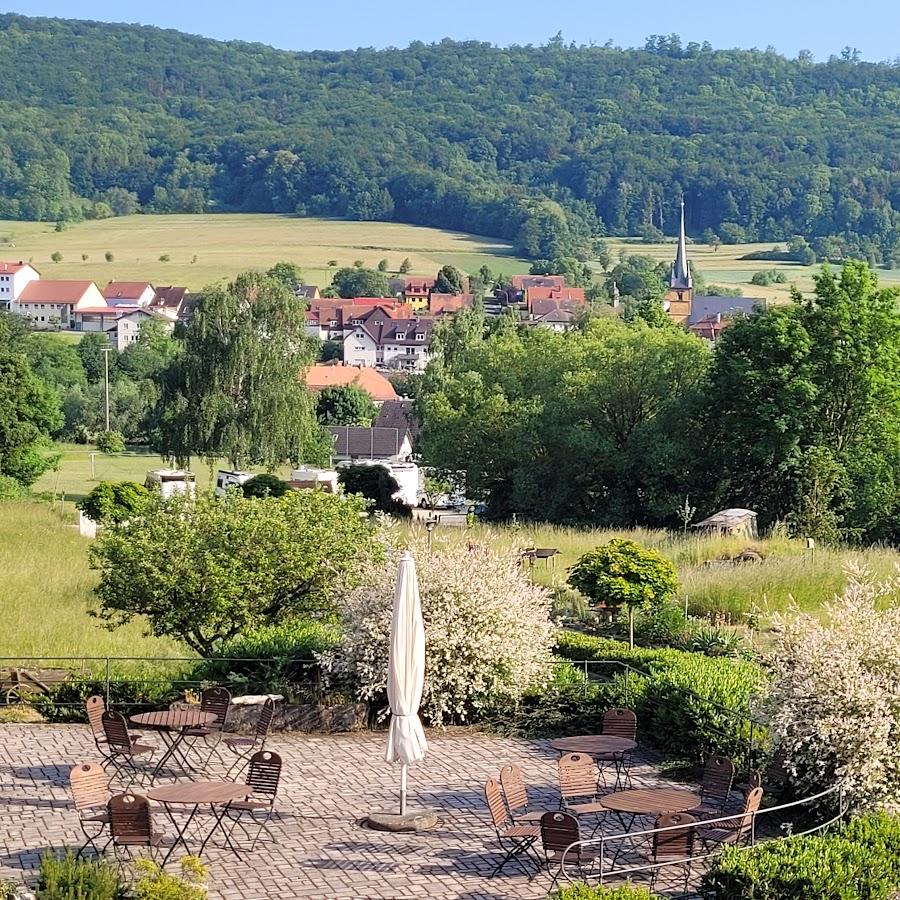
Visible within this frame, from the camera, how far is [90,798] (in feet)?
41.4

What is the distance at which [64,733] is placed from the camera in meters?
17.1

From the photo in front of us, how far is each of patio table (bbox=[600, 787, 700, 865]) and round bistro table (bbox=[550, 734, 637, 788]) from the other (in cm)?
150

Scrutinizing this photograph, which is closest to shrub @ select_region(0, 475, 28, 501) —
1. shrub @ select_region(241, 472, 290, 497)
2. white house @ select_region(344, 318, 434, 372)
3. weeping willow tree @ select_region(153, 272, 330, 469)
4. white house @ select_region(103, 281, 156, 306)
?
weeping willow tree @ select_region(153, 272, 330, 469)

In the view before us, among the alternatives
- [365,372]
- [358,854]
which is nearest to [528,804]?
[358,854]

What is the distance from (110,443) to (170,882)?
74.6 m

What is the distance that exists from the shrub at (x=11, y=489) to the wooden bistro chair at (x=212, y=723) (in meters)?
33.9

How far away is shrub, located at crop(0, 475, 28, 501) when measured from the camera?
50.1 meters

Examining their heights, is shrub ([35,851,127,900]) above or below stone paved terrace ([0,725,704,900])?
above

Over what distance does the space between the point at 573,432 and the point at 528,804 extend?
30.6m

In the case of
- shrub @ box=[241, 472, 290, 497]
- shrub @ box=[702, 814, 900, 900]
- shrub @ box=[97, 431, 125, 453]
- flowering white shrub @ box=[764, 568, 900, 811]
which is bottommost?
shrub @ box=[97, 431, 125, 453]

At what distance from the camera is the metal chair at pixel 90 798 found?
12.5 metres

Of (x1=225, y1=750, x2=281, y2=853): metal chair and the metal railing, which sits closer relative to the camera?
the metal railing

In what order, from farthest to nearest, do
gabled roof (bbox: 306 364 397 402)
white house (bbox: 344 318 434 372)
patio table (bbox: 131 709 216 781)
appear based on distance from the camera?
white house (bbox: 344 318 434 372)
gabled roof (bbox: 306 364 397 402)
patio table (bbox: 131 709 216 781)

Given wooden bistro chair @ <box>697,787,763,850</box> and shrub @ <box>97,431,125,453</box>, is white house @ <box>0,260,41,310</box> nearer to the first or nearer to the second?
shrub @ <box>97,431,125,453</box>
